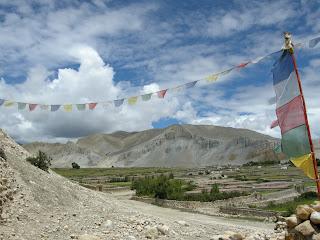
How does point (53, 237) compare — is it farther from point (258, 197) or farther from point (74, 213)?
point (258, 197)

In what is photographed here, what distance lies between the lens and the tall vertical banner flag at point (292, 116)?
11.7m

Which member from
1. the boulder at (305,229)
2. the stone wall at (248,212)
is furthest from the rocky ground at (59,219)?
the stone wall at (248,212)

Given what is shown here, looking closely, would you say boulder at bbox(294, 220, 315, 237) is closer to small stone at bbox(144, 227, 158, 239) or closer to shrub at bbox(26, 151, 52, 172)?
small stone at bbox(144, 227, 158, 239)

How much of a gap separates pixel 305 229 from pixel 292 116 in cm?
316

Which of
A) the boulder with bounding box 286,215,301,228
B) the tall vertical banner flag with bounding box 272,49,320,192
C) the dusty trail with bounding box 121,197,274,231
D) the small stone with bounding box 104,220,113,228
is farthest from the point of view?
the dusty trail with bounding box 121,197,274,231

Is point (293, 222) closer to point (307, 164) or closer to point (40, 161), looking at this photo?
point (307, 164)

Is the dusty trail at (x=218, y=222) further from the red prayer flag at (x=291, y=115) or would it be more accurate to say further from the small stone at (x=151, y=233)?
the red prayer flag at (x=291, y=115)

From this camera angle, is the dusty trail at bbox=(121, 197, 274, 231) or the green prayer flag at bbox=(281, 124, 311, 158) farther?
the dusty trail at bbox=(121, 197, 274, 231)

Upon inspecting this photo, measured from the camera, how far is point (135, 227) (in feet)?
76.8

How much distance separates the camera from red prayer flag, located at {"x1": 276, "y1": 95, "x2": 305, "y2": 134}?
11.7 m

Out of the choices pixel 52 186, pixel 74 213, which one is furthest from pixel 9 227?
pixel 52 186

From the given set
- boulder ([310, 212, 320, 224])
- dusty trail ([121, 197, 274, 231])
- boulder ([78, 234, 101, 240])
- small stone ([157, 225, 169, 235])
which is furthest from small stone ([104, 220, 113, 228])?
boulder ([310, 212, 320, 224])

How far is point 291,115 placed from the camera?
11.9 metres

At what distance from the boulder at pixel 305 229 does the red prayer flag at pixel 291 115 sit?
271 centimetres
